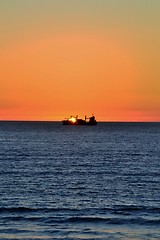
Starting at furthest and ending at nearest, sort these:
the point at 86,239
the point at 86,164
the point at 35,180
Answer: the point at 86,164, the point at 35,180, the point at 86,239

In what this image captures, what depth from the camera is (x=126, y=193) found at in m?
→ 56.6

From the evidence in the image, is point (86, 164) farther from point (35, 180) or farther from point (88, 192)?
point (88, 192)

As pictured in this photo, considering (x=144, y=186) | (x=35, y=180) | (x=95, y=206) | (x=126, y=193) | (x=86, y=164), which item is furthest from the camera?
(x=86, y=164)

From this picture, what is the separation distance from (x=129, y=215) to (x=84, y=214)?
4.34 meters

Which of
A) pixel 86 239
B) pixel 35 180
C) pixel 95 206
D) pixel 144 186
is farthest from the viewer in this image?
pixel 35 180

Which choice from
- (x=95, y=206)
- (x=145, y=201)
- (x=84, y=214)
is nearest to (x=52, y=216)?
(x=84, y=214)

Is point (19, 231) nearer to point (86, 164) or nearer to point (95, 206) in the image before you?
→ point (95, 206)

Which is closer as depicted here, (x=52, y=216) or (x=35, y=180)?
(x=52, y=216)

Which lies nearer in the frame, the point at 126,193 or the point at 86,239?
the point at 86,239

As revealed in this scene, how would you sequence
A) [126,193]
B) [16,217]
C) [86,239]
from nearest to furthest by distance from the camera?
[86,239] < [16,217] < [126,193]

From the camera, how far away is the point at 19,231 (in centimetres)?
3834

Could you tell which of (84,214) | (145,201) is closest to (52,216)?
(84,214)

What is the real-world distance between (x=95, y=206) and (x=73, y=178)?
21907 mm

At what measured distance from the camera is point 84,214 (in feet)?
147
